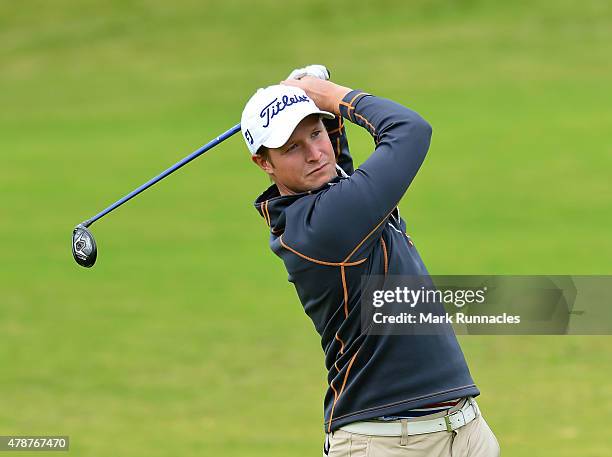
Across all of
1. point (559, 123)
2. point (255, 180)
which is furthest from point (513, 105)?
point (255, 180)

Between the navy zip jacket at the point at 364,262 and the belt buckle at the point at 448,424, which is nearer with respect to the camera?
the navy zip jacket at the point at 364,262

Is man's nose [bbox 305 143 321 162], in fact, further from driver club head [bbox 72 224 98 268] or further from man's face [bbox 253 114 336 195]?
driver club head [bbox 72 224 98 268]

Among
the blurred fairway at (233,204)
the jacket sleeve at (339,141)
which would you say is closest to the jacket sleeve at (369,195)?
the jacket sleeve at (339,141)

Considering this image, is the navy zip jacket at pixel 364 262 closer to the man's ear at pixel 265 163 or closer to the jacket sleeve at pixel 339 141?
the man's ear at pixel 265 163

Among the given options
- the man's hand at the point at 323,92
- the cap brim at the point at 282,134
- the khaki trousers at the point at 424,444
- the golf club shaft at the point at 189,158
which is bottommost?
the khaki trousers at the point at 424,444

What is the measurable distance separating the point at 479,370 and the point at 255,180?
11.2m

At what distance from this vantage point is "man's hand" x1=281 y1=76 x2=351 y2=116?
Result: 4836 mm

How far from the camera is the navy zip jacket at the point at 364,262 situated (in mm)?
4469

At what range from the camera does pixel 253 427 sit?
31.5ft

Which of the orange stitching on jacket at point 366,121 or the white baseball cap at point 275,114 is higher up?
the white baseball cap at point 275,114

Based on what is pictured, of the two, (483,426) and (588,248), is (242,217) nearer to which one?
(588,248)

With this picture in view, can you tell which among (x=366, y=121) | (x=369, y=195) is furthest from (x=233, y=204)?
(x=369, y=195)

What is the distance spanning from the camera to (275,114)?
4688 mm

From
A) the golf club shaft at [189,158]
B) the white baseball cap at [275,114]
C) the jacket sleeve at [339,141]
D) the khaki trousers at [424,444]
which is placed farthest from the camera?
the golf club shaft at [189,158]
